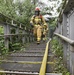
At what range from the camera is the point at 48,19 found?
24.3 metres

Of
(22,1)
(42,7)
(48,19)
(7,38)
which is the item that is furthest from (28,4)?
(7,38)

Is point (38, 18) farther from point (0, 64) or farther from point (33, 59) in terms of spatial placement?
point (0, 64)

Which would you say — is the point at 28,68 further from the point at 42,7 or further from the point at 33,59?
the point at 42,7

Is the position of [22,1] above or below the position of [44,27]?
above

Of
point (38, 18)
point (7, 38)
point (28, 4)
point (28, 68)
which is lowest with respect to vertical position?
point (28, 68)

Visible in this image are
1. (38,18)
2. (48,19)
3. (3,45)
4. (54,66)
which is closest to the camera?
(54,66)

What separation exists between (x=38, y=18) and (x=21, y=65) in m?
5.08

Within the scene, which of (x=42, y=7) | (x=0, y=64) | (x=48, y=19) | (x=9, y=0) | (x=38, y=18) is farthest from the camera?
(x=48, y=19)

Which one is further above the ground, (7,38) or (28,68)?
(7,38)

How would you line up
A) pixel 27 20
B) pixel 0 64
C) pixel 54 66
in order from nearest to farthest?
1. pixel 54 66
2. pixel 0 64
3. pixel 27 20

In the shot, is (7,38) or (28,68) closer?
(28,68)

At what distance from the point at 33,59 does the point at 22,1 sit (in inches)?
481

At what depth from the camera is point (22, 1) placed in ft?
57.5

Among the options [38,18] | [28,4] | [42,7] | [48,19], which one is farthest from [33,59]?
[48,19]
